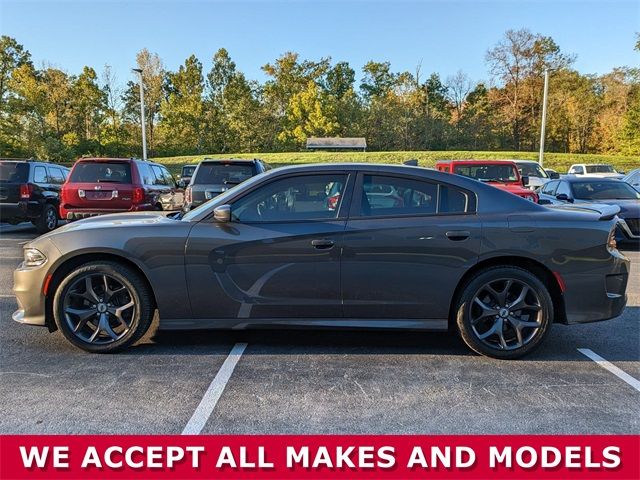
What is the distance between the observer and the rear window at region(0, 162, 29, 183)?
10453mm

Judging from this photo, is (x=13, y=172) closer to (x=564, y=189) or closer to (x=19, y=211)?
(x=19, y=211)

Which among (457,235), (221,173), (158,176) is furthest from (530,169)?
(457,235)

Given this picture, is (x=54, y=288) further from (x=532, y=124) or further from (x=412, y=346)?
(x=532, y=124)

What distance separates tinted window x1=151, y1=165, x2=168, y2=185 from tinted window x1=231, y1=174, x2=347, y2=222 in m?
7.47

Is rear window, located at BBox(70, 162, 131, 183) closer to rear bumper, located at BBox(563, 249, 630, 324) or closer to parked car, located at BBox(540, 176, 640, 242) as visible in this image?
rear bumper, located at BBox(563, 249, 630, 324)

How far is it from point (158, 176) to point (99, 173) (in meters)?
1.79

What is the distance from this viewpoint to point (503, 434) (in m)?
2.73

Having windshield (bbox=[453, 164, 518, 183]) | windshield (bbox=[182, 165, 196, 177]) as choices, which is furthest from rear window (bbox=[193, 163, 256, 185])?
windshield (bbox=[182, 165, 196, 177])

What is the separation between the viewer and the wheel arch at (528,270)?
12.5 feet

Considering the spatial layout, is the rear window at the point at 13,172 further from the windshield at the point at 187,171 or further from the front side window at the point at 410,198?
the windshield at the point at 187,171

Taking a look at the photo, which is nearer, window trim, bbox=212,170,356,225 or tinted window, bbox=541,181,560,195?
window trim, bbox=212,170,356,225

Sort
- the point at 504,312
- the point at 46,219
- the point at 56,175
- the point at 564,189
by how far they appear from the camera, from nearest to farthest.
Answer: the point at 504,312
the point at 564,189
the point at 46,219
the point at 56,175

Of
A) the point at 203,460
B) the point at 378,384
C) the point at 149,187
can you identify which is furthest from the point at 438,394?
the point at 149,187

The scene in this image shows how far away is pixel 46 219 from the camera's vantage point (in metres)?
11.1
